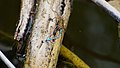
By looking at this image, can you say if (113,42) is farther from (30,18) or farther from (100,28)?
(30,18)

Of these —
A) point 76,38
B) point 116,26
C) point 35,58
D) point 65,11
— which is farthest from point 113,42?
point 35,58

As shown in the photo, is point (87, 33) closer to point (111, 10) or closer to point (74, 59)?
point (74, 59)

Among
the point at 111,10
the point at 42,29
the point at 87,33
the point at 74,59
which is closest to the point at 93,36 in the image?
the point at 87,33

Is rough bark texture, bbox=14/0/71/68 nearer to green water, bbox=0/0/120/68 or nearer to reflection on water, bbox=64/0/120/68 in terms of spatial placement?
green water, bbox=0/0/120/68

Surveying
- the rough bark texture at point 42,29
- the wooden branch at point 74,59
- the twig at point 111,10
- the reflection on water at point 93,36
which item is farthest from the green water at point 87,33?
the twig at point 111,10

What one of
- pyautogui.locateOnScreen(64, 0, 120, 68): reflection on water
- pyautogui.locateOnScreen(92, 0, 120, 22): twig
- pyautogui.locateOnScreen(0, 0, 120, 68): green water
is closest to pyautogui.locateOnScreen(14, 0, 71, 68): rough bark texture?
pyautogui.locateOnScreen(92, 0, 120, 22): twig
